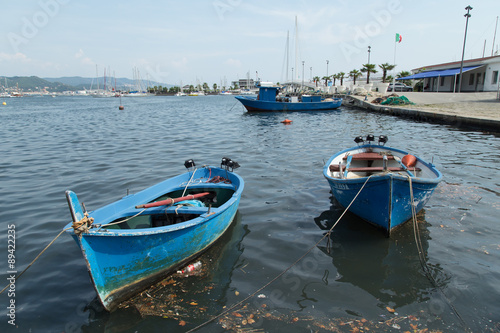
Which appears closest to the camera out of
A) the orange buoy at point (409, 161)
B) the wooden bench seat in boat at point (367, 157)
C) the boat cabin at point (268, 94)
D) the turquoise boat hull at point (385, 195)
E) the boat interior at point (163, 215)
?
the boat interior at point (163, 215)

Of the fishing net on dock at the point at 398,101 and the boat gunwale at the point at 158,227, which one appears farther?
the fishing net on dock at the point at 398,101

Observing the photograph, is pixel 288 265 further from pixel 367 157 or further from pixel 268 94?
pixel 268 94

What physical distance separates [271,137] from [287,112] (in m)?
18.8

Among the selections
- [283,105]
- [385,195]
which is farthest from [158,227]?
[283,105]

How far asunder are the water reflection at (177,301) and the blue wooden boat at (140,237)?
0.54 feet

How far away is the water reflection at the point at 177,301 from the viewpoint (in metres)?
4.15

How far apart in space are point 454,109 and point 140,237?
1041 inches

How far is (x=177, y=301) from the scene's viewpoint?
178 inches

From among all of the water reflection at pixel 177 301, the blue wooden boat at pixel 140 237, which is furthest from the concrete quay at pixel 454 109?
the water reflection at pixel 177 301

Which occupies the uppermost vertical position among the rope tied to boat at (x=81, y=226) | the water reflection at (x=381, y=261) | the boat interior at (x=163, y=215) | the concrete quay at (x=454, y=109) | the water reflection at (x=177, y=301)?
the concrete quay at (x=454, y=109)

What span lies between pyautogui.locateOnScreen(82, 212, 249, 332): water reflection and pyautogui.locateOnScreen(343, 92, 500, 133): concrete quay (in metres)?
18.8

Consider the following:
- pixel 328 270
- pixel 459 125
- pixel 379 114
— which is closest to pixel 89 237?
Result: pixel 328 270

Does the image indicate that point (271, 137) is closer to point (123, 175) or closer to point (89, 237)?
point (123, 175)

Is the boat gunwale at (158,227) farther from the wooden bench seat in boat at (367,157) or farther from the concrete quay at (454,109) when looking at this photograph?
the concrete quay at (454,109)
